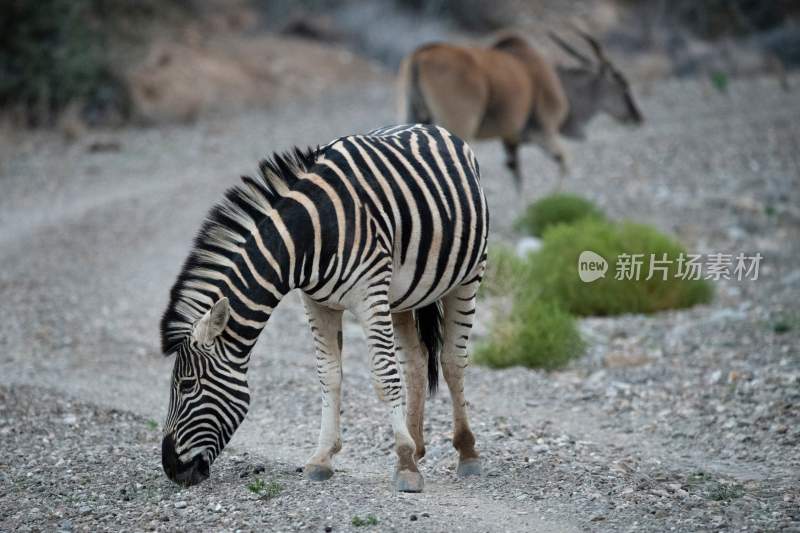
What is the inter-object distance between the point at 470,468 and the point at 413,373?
65 cm

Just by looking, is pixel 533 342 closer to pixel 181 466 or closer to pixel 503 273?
pixel 503 273

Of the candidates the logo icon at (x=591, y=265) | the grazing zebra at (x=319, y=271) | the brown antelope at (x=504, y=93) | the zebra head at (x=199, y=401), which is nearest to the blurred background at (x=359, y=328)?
the logo icon at (x=591, y=265)

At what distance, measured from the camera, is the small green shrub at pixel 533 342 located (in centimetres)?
816

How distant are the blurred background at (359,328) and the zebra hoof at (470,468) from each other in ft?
0.39

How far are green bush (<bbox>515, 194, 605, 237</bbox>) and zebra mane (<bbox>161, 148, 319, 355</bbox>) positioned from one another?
24.3 feet

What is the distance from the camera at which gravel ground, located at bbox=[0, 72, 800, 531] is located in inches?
195

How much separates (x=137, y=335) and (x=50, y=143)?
1018 centimetres

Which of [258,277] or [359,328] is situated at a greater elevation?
[258,277]

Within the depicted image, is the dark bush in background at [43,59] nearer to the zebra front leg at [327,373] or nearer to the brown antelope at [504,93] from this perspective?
the brown antelope at [504,93]

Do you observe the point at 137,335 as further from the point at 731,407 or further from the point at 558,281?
the point at 731,407

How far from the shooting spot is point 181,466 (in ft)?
16.3

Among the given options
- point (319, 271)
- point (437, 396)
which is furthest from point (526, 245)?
point (319, 271)

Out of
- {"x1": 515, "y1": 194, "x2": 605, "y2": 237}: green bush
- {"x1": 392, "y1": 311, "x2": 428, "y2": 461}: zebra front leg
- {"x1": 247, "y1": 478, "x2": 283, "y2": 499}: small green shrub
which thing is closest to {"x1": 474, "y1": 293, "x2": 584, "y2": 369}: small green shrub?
{"x1": 392, "y1": 311, "x2": 428, "y2": 461}: zebra front leg

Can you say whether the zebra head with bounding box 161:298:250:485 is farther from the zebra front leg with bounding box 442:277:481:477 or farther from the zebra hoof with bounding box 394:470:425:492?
the zebra front leg with bounding box 442:277:481:477
